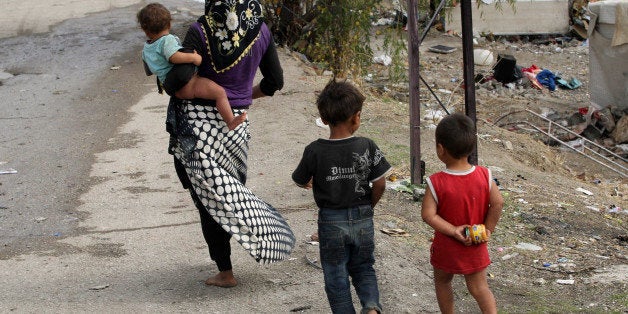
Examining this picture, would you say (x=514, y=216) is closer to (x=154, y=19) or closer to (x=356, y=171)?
(x=356, y=171)

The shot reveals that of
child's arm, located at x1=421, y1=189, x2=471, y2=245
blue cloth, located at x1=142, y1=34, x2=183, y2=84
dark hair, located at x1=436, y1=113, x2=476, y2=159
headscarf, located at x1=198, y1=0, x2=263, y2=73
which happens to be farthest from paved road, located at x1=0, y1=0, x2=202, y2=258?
dark hair, located at x1=436, y1=113, x2=476, y2=159

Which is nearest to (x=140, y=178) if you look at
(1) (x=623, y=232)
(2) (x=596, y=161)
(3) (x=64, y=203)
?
(3) (x=64, y=203)

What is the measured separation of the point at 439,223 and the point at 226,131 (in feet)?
4.41

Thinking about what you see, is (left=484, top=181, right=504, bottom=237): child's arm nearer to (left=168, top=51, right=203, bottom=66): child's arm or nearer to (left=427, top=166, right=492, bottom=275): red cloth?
(left=427, top=166, right=492, bottom=275): red cloth

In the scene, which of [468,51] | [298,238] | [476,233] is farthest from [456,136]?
[468,51]

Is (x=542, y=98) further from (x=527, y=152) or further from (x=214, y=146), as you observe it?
(x=214, y=146)

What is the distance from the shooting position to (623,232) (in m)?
6.57

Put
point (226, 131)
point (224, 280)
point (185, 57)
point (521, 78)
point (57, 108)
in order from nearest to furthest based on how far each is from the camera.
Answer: point (185, 57), point (226, 131), point (224, 280), point (57, 108), point (521, 78)

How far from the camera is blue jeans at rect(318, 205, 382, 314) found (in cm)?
365

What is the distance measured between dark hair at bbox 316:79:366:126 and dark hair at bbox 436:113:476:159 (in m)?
0.38

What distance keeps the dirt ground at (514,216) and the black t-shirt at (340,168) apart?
3.00ft

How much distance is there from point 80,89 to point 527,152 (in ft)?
17.6

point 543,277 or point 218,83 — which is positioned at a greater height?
point 218,83

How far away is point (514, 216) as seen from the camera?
6.46 metres
